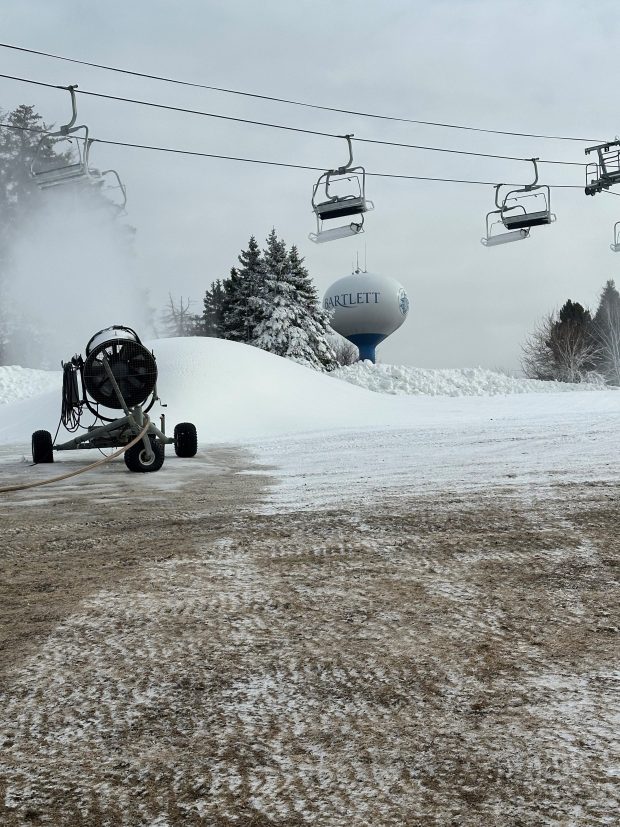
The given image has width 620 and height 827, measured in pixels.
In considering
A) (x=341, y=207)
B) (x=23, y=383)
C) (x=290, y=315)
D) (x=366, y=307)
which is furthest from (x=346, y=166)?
(x=366, y=307)

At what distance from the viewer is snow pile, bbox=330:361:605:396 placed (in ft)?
116

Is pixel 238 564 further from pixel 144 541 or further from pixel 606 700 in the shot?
pixel 606 700

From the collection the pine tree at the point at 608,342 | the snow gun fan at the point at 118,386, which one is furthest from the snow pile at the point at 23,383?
the pine tree at the point at 608,342

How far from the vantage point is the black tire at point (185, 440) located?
12.1 m

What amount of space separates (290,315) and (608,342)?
27248 mm

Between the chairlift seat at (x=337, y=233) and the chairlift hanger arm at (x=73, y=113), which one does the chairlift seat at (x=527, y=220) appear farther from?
the chairlift hanger arm at (x=73, y=113)

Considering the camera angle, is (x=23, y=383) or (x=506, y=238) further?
(x=23, y=383)

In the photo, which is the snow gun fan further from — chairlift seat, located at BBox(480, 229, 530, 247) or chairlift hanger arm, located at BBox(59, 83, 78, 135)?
chairlift seat, located at BBox(480, 229, 530, 247)

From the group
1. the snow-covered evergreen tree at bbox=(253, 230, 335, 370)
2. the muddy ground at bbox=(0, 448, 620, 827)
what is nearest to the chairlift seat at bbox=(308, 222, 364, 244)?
the muddy ground at bbox=(0, 448, 620, 827)

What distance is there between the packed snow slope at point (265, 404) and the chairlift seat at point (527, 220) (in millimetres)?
4408

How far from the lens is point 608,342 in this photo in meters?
57.8

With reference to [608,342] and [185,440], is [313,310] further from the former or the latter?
[185,440]

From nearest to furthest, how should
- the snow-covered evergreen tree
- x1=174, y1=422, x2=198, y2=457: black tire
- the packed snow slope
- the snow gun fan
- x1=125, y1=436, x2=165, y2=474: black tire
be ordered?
x1=125, y1=436, x2=165, y2=474: black tire, the snow gun fan, x1=174, y1=422, x2=198, y2=457: black tire, the packed snow slope, the snow-covered evergreen tree

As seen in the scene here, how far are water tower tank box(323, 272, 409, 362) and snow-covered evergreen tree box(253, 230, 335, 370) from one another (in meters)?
6.45
